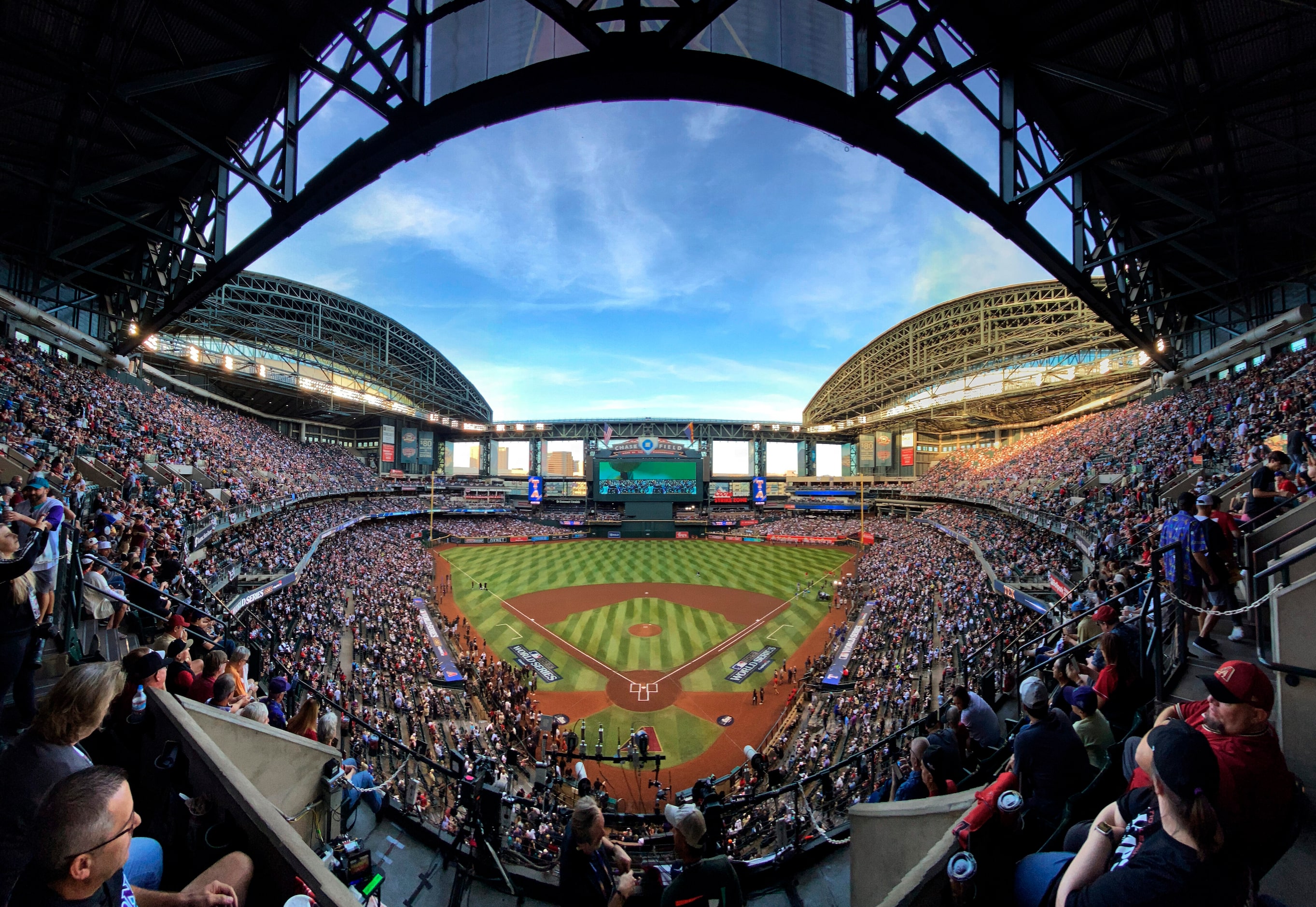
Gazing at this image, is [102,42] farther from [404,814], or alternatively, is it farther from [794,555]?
[794,555]

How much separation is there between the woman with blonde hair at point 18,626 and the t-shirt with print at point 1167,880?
6.16 m

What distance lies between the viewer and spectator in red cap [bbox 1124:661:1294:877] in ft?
6.26

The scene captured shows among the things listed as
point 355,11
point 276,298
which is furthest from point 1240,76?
point 276,298

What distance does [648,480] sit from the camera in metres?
56.1

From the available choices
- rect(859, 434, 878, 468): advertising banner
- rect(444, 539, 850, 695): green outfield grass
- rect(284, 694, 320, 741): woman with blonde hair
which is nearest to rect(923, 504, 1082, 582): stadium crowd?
rect(444, 539, 850, 695): green outfield grass

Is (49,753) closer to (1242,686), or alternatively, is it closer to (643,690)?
(1242,686)

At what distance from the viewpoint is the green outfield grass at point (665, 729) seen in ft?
46.8

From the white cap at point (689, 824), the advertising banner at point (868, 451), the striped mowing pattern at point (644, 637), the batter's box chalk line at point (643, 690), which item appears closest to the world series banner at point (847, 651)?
the striped mowing pattern at point (644, 637)

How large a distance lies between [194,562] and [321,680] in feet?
24.1

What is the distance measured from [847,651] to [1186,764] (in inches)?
795

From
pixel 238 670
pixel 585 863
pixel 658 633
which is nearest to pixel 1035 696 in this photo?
pixel 585 863

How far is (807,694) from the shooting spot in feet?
55.5

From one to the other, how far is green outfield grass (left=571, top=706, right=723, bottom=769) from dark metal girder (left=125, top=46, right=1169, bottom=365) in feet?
47.3

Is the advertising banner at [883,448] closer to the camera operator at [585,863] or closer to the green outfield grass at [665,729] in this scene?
the green outfield grass at [665,729]
